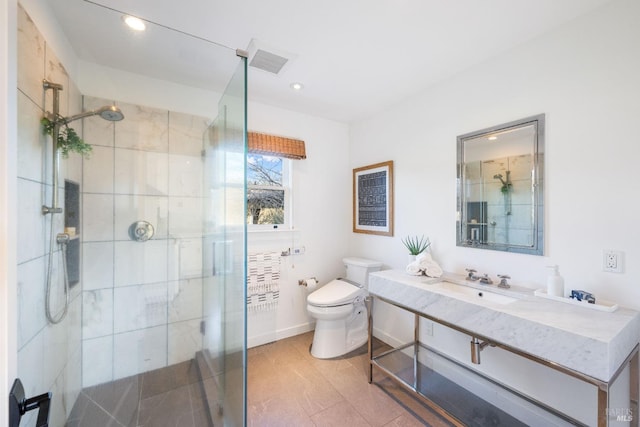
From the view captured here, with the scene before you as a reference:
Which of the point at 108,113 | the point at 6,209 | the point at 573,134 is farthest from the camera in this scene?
the point at 108,113

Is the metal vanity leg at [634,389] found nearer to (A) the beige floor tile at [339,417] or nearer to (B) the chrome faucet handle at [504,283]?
(B) the chrome faucet handle at [504,283]

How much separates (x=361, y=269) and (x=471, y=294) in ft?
3.37

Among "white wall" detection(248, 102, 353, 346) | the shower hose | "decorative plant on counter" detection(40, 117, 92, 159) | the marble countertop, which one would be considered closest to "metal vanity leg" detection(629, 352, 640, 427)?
the marble countertop

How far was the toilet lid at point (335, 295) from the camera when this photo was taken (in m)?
2.23

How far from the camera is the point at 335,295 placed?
2.32 metres

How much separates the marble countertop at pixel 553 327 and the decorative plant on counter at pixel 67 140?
2.23m

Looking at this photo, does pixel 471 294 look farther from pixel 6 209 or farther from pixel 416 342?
pixel 6 209

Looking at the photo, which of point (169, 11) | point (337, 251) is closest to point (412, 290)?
point (337, 251)

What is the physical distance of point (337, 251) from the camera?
9.66 ft

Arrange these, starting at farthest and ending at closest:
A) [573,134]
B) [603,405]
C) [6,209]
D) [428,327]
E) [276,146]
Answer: [276,146]
[428,327]
[573,134]
[603,405]
[6,209]

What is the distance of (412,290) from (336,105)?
71.5 inches

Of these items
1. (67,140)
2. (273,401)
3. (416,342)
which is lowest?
(273,401)

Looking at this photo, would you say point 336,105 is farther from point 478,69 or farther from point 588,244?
point 588,244

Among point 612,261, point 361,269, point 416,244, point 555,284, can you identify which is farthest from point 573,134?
point 361,269
